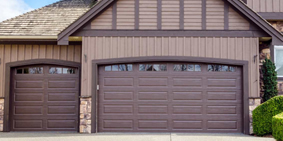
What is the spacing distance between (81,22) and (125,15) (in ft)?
4.50

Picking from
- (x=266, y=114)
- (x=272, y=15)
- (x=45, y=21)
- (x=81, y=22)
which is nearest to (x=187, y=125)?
(x=266, y=114)

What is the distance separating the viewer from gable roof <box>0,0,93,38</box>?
30.3ft

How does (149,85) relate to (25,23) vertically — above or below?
below

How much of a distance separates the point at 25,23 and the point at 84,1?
2919 mm

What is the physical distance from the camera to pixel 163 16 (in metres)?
8.84

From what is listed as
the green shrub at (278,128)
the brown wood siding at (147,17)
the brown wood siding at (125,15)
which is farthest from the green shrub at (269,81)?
the brown wood siding at (125,15)

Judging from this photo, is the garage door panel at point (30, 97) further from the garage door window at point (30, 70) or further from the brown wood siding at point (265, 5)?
the brown wood siding at point (265, 5)

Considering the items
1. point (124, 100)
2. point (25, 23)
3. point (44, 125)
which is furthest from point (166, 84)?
point (25, 23)

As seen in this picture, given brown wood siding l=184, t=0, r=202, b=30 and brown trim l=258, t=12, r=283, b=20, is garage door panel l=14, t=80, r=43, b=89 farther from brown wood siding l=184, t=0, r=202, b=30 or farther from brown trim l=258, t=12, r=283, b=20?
brown trim l=258, t=12, r=283, b=20

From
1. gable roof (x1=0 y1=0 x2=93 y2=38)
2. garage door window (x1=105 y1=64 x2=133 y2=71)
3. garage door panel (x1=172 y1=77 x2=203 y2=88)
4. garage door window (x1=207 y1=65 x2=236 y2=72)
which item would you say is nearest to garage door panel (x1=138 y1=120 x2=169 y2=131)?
garage door panel (x1=172 y1=77 x2=203 y2=88)

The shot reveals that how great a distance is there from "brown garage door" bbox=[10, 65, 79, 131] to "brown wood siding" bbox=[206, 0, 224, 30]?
4732 millimetres

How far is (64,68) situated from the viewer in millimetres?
9594

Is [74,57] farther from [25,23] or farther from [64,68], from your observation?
[25,23]

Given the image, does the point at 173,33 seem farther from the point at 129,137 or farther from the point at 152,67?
the point at 129,137
